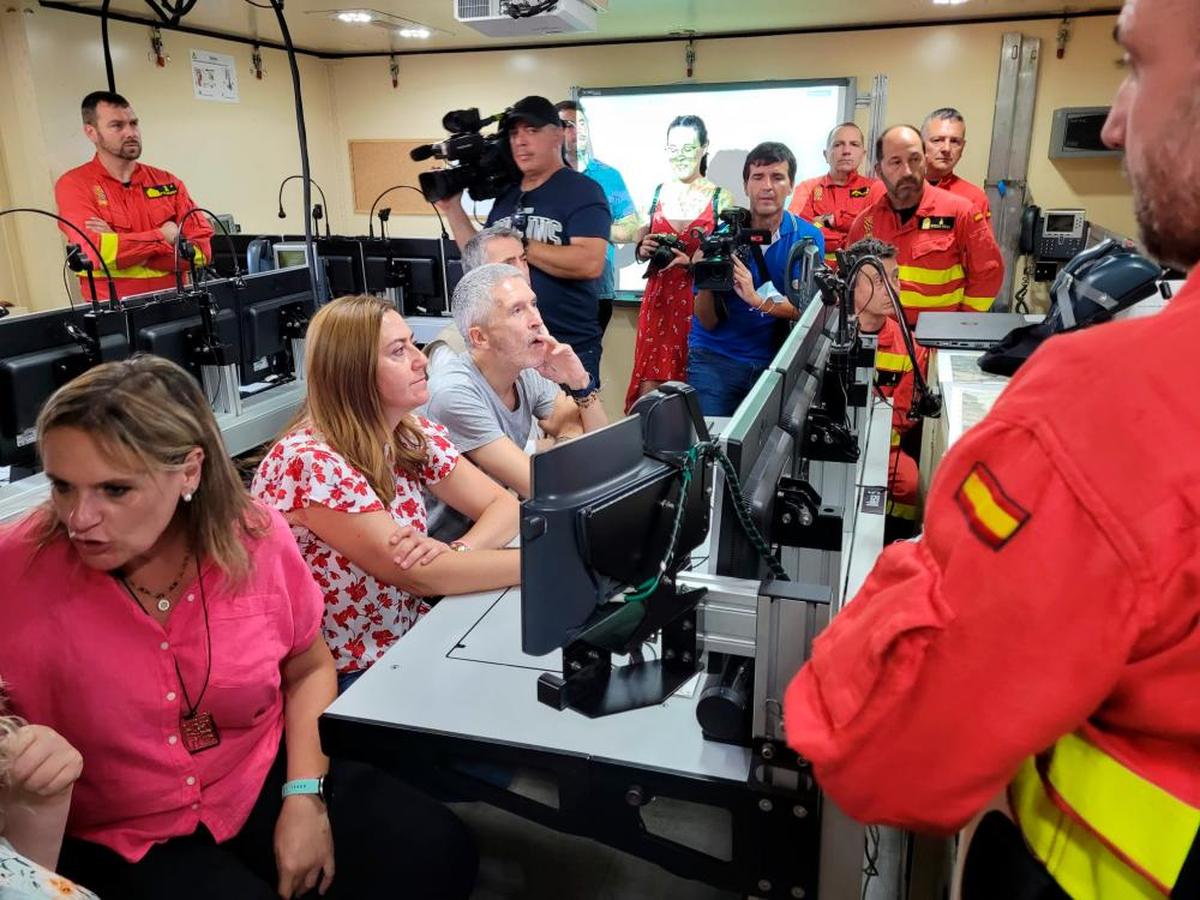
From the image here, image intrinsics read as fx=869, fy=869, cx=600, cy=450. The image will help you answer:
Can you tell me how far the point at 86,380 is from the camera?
4.01 ft

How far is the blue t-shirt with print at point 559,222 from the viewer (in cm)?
296

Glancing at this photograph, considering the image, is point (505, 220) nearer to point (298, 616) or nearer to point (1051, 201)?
point (298, 616)

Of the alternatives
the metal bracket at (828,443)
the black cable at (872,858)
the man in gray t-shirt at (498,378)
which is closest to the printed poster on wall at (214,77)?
the man in gray t-shirt at (498,378)

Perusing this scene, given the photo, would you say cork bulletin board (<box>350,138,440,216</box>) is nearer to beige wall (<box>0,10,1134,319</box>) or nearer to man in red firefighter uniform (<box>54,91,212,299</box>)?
beige wall (<box>0,10,1134,319</box>)

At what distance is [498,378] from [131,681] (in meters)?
1.19

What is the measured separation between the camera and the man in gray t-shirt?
6.79 feet

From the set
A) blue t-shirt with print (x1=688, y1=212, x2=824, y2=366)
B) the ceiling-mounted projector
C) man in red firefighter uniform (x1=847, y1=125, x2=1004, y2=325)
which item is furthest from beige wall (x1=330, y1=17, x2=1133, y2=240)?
blue t-shirt with print (x1=688, y1=212, x2=824, y2=366)

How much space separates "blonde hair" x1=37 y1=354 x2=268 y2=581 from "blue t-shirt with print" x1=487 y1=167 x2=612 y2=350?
1734 millimetres

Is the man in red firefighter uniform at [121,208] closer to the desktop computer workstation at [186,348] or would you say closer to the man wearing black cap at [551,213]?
the desktop computer workstation at [186,348]

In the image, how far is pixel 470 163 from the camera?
3006 millimetres

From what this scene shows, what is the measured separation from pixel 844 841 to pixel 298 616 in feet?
2.95

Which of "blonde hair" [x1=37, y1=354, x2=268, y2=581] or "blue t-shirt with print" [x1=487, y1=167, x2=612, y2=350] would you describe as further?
"blue t-shirt with print" [x1=487, y1=167, x2=612, y2=350]

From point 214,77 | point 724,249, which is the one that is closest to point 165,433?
point 724,249

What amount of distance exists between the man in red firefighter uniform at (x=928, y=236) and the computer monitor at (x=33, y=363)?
2866 mm
